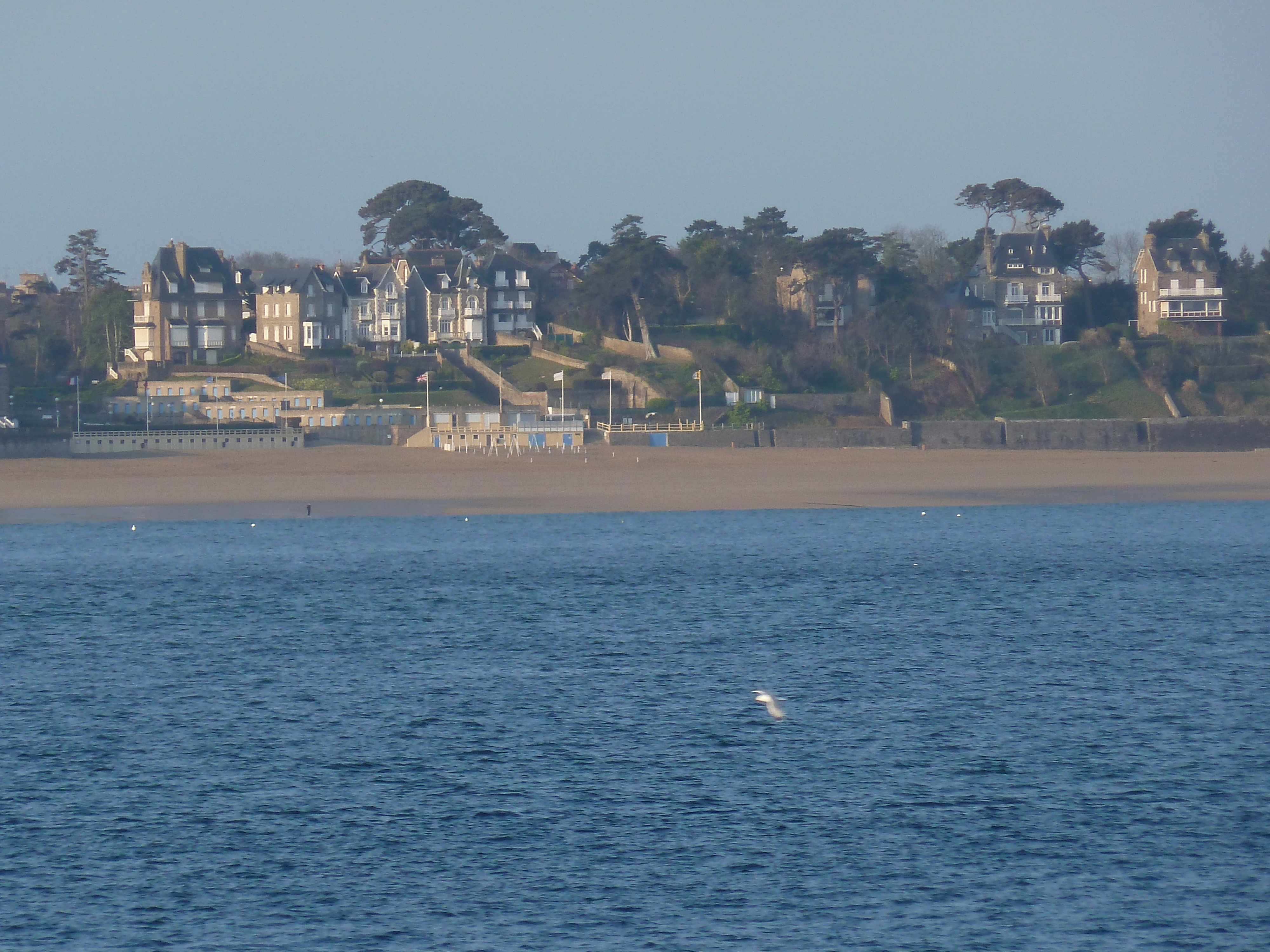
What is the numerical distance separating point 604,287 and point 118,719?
74.5 meters

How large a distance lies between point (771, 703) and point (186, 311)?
82.1m

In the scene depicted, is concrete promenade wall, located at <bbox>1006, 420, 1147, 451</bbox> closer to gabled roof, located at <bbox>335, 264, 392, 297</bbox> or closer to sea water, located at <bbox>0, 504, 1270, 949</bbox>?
sea water, located at <bbox>0, 504, 1270, 949</bbox>

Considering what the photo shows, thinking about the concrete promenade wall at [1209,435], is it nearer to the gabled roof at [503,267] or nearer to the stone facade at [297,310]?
the gabled roof at [503,267]

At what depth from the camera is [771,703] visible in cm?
2467

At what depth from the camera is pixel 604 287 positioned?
3794 inches

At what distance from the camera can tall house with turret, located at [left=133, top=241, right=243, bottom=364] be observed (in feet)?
320

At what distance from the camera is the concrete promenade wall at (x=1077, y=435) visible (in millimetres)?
79375

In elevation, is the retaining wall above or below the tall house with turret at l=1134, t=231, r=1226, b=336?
below

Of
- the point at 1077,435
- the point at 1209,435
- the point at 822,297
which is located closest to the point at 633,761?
the point at 1077,435

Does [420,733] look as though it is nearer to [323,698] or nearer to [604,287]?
[323,698]

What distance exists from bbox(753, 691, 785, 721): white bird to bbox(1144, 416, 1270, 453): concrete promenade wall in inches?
2354

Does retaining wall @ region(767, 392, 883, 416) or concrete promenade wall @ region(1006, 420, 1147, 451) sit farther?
retaining wall @ region(767, 392, 883, 416)

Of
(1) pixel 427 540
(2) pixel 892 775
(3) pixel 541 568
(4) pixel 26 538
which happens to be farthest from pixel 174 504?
(2) pixel 892 775

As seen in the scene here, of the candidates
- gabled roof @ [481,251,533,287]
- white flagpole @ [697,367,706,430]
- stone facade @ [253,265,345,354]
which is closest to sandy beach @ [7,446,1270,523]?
white flagpole @ [697,367,706,430]
